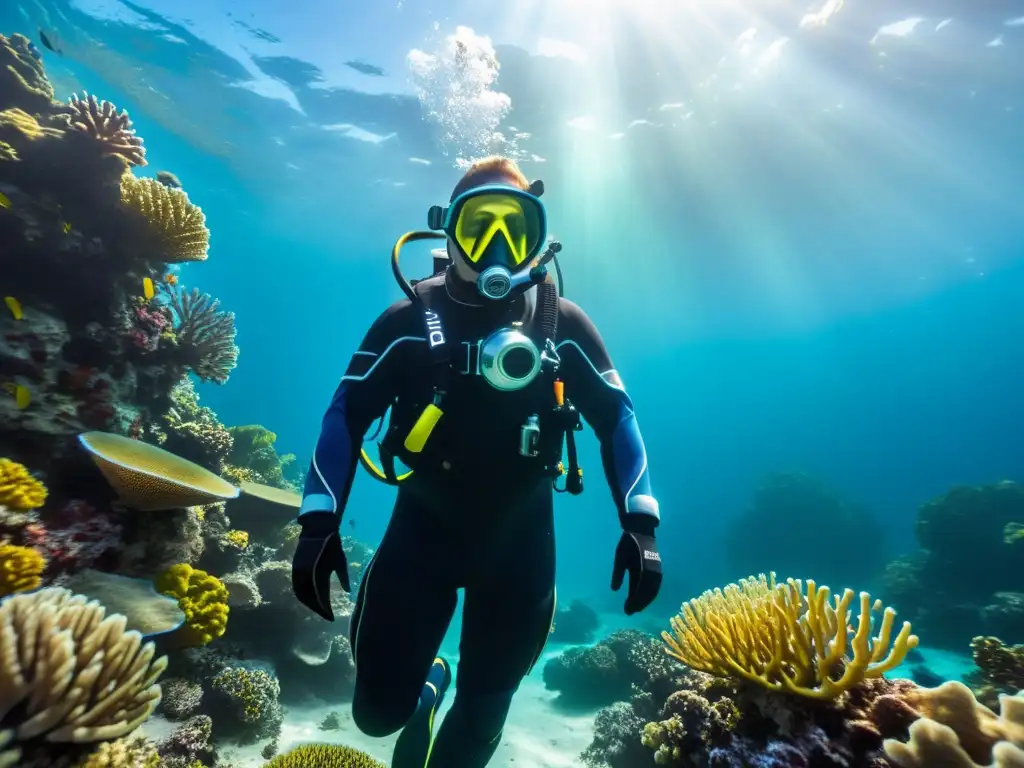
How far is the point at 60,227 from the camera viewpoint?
18.7ft

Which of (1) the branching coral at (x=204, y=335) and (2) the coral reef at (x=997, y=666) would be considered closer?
(2) the coral reef at (x=997, y=666)

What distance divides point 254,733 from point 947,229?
4366 centimetres

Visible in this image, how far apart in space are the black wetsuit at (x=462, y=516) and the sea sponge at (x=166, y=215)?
450cm

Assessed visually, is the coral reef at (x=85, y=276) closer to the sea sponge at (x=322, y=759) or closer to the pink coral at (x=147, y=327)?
the pink coral at (x=147, y=327)

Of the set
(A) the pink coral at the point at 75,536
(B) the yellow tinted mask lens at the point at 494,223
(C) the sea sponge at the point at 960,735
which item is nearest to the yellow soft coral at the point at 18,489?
(A) the pink coral at the point at 75,536

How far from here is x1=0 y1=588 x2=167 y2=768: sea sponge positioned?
212cm

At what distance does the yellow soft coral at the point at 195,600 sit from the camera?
4.32 m

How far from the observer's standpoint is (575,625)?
20.1m

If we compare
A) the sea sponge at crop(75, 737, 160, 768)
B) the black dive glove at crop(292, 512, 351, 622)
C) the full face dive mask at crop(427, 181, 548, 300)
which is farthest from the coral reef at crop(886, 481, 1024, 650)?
the sea sponge at crop(75, 737, 160, 768)

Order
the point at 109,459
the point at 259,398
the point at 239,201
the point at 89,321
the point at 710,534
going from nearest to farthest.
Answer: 1. the point at 109,459
2. the point at 89,321
3. the point at 239,201
4. the point at 710,534
5. the point at 259,398

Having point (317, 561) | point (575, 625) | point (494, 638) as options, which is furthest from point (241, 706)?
point (575, 625)

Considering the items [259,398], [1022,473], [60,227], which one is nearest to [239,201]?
[60,227]

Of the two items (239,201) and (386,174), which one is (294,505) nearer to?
(386,174)

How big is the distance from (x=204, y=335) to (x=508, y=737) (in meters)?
7.49
